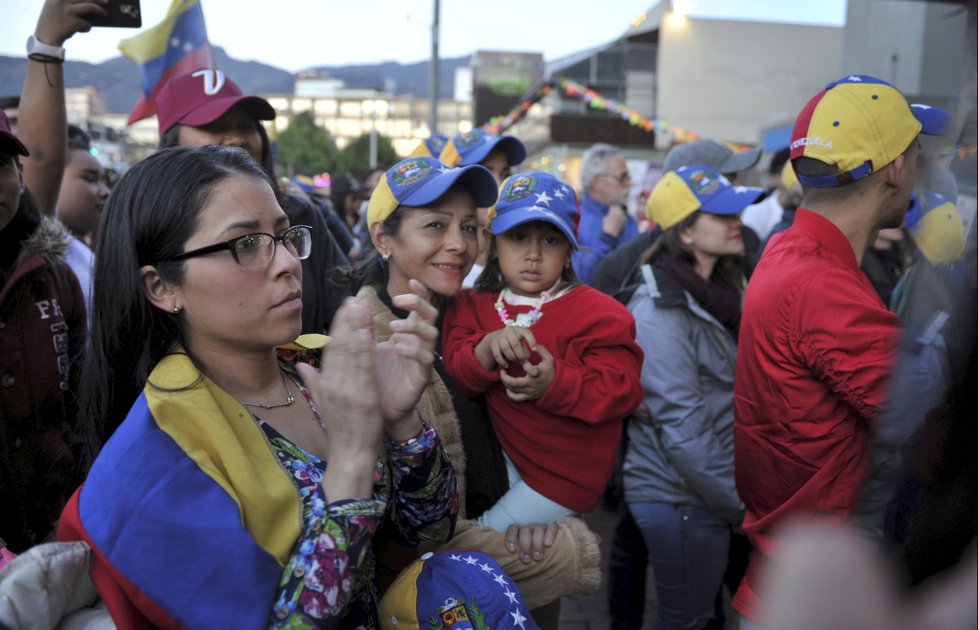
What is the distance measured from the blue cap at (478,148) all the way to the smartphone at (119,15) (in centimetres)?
151

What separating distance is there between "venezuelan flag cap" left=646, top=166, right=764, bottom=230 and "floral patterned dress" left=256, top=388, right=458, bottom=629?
6.79ft

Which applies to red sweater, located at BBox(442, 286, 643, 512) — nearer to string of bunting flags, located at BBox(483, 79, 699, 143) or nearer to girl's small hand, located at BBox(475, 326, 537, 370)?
girl's small hand, located at BBox(475, 326, 537, 370)

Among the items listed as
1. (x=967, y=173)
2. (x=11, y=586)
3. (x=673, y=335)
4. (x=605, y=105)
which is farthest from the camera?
(x=605, y=105)

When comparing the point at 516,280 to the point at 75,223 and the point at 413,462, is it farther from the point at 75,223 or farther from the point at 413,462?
the point at 75,223

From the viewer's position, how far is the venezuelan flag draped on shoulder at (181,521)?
A: 1353 millimetres

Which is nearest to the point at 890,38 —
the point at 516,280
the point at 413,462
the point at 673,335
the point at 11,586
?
the point at 673,335

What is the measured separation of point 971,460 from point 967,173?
5.06 feet

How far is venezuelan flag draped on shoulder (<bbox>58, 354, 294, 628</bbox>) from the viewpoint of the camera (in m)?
1.35

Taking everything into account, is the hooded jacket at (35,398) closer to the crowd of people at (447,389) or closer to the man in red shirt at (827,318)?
the crowd of people at (447,389)

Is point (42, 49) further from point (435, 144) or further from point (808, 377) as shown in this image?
point (808, 377)

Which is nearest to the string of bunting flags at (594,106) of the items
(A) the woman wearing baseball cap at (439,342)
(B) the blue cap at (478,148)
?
(B) the blue cap at (478,148)

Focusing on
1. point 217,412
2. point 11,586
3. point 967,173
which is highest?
point 967,173

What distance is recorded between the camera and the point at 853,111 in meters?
2.11

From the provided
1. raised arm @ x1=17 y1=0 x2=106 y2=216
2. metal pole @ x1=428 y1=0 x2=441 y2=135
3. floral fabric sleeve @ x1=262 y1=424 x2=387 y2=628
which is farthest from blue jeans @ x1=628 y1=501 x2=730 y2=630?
metal pole @ x1=428 y1=0 x2=441 y2=135
